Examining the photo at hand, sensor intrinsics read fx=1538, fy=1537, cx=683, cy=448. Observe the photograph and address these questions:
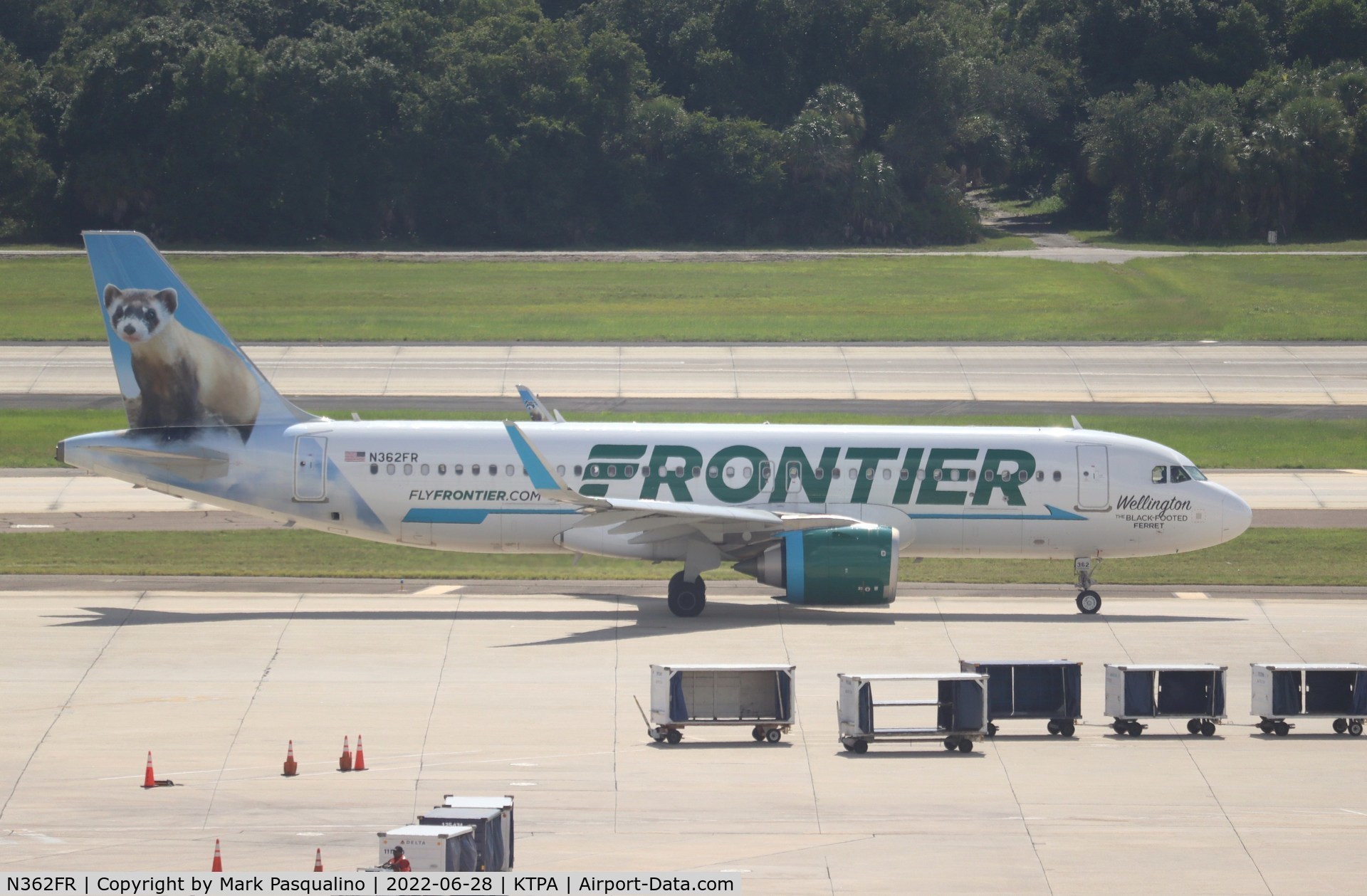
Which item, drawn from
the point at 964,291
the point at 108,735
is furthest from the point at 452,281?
the point at 108,735

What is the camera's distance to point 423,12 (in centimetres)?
11094

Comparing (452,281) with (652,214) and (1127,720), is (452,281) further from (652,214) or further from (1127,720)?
(1127,720)

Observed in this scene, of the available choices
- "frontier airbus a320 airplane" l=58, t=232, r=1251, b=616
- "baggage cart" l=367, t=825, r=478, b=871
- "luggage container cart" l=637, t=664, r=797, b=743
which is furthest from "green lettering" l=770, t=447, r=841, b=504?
"baggage cart" l=367, t=825, r=478, b=871

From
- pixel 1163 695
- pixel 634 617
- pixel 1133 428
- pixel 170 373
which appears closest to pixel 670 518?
pixel 634 617

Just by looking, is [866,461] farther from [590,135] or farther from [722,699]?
[590,135]

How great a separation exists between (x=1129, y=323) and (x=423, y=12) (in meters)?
60.7

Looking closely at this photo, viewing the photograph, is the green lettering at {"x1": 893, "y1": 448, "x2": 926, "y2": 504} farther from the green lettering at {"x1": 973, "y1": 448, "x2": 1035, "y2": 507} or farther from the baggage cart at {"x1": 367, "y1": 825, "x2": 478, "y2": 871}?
the baggage cart at {"x1": 367, "y1": 825, "x2": 478, "y2": 871}

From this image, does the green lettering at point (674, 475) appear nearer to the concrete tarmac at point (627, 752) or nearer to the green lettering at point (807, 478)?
the green lettering at point (807, 478)

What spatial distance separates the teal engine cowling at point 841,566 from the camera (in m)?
32.7

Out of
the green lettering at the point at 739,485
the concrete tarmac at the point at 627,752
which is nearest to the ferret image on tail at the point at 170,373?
the concrete tarmac at the point at 627,752

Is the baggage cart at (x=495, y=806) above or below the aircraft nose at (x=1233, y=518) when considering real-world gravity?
below

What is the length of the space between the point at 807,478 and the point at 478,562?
1034 centimetres

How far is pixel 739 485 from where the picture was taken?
35.1 meters

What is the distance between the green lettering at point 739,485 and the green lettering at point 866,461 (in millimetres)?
2080
